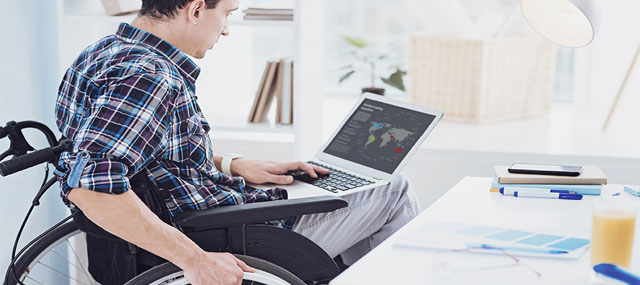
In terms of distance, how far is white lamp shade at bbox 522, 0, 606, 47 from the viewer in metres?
Answer: 1.63

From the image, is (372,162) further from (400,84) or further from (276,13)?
(400,84)

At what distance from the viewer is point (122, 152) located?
142 cm

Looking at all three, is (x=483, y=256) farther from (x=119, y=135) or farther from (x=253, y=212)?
(x=119, y=135)

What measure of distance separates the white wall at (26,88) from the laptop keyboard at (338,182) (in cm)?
93

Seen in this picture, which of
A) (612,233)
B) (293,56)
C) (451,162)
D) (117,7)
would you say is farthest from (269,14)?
(612,233)

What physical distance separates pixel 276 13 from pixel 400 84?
913 mm

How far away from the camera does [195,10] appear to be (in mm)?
1677

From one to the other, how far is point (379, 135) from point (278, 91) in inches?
29.1

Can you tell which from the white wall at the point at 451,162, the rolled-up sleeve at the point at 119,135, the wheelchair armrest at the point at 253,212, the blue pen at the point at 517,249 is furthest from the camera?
the white wall at the point at 451,162

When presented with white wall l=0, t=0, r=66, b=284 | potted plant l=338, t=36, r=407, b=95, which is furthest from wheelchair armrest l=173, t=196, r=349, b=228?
potted plant l=338, t=36, r=407, b=95

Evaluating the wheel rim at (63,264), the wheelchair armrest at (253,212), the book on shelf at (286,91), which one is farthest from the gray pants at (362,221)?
the wheel rim at (63,264)

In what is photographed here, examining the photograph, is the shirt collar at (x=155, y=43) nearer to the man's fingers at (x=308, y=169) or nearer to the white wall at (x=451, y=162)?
the man's fingers at (x=308, y=169)

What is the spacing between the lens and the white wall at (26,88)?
2168 millimetres

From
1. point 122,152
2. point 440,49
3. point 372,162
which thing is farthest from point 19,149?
point 440,49
